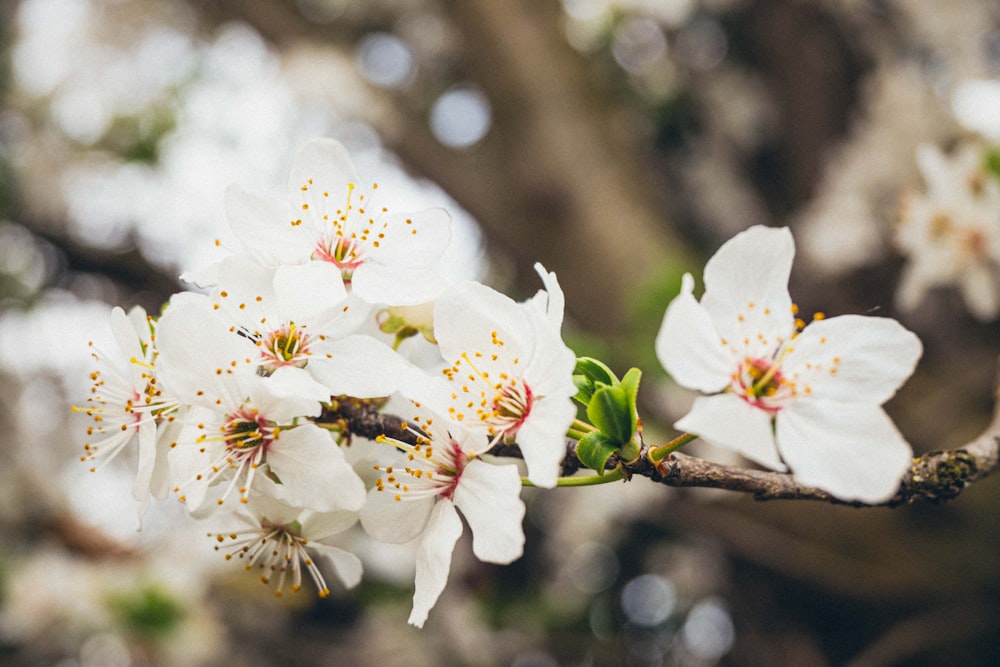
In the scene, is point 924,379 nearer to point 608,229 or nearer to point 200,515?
point 608,229

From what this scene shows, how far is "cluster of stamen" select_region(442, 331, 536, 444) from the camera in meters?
0.49

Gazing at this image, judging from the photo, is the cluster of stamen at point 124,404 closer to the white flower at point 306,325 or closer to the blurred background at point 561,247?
the white flower at point 306,325

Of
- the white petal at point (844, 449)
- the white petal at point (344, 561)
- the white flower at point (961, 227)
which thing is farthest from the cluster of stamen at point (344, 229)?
the white flower at point (961, 227)

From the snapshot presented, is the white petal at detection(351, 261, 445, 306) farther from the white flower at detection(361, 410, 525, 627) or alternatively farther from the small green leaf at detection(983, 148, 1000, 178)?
the small green leaf at detection(983, 148, 1000, 178)

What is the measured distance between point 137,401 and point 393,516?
238mm

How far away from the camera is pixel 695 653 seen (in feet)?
7.25

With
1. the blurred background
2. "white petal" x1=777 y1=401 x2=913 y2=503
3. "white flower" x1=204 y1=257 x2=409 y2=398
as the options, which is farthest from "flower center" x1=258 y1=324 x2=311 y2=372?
the blurred background

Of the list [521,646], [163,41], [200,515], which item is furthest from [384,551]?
[163,41]

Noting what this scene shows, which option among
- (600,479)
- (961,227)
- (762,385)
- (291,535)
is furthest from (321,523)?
(961,227)

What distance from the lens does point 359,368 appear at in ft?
1.64

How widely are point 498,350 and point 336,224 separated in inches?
7.5

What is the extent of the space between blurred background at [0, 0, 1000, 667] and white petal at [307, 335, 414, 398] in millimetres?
665

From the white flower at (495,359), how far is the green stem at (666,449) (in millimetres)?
77

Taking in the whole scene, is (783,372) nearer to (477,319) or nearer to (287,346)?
(477,319)
